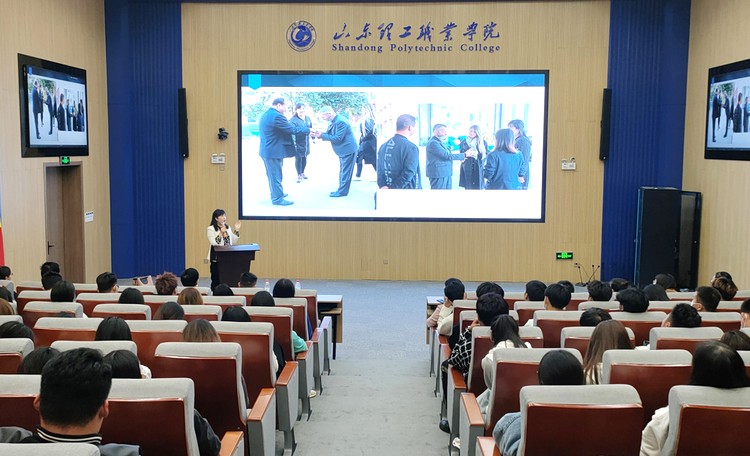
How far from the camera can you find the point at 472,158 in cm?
1177

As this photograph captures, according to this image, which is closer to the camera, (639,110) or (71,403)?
(71,403)

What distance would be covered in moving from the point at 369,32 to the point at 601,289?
22.5 feet

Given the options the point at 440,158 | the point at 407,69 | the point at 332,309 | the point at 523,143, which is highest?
the point at 407,69

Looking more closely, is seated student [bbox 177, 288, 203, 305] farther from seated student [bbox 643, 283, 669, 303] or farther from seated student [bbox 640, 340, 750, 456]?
seated student [bbox 643, 283, 669, 303]

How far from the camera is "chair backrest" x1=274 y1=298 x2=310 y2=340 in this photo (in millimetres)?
6031

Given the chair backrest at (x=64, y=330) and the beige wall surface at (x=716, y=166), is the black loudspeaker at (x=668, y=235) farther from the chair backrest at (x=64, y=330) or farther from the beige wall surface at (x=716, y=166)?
the chair backrest at (x=64, y=330)

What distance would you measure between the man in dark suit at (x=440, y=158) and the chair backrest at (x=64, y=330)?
777 centimetres

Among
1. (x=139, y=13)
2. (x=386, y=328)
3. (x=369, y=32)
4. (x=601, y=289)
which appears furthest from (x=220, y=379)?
(x=139, y=13)

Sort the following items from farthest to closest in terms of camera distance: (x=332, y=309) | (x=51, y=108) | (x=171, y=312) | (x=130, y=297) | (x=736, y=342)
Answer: (x=51, y=108) → (x=332, y=309) → (x=130, y=297) → (x=171, y=312) → (x=736, y=342)

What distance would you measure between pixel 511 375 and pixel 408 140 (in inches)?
330

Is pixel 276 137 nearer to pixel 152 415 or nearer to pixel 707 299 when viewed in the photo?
pixel 707 299

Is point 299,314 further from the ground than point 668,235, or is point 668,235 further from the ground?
point 668,235

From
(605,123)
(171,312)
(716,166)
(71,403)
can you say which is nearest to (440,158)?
(605,123)

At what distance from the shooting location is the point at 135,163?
12.2 m
